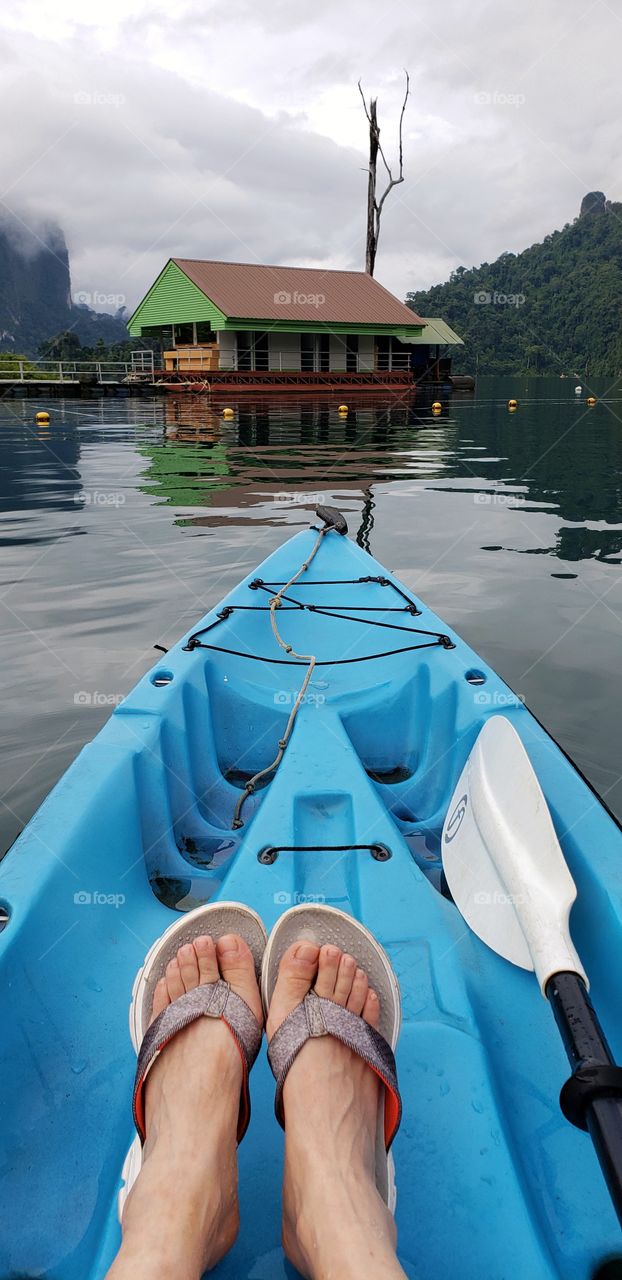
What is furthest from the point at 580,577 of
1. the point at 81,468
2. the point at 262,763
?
the point at 81,468

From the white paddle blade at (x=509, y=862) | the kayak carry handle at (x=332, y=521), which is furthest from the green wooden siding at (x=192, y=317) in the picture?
the white paddle blade at (x=509, y=862)

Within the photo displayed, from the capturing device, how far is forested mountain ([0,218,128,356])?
4309 inches

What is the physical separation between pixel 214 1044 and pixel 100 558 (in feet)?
19.1

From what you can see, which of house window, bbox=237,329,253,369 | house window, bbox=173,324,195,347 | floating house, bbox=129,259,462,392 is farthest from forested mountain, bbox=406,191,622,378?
house window, bbox=237,329,253,369

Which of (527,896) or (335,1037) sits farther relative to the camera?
(527,896)

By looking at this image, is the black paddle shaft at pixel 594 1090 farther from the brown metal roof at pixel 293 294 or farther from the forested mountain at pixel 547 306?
the forested mountain at pixel 547 306

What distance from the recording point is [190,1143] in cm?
134

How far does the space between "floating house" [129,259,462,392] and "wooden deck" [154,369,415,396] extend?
37 mm

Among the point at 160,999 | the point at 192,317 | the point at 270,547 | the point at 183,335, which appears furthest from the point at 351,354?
the point at 160,999

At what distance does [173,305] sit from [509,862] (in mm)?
29125

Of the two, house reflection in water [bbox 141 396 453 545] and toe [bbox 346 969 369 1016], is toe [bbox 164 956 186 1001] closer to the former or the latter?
toe [bbox 346 969 369 1016]

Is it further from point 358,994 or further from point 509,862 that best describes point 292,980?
point 509,862

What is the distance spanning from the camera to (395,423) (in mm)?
19766

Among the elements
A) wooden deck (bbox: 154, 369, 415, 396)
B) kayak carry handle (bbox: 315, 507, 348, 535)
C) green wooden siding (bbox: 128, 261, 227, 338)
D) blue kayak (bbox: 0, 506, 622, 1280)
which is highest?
green wooden siding (bbox: 128, 261, 227, 338)
